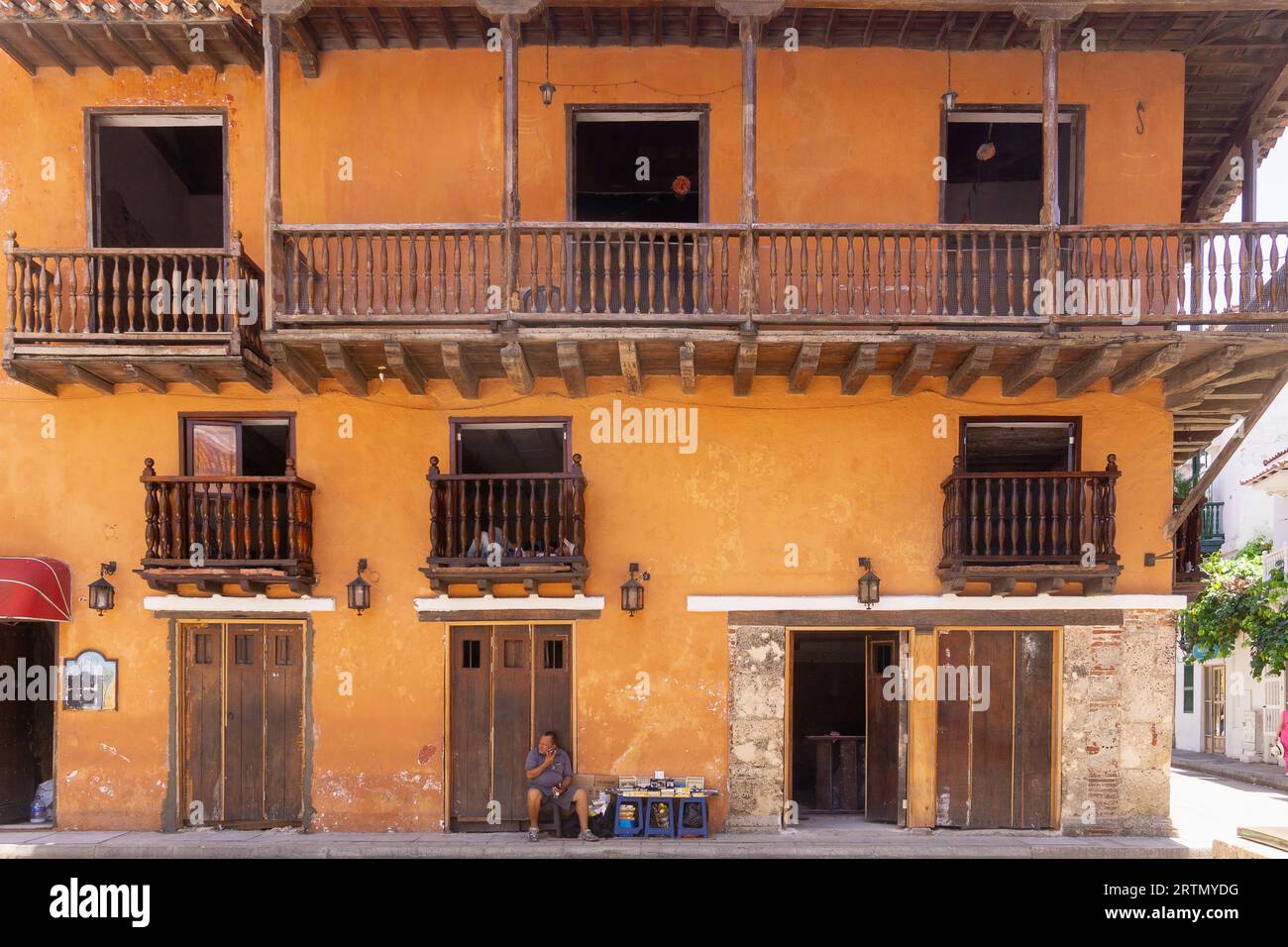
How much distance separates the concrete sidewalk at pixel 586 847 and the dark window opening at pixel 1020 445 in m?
4.16

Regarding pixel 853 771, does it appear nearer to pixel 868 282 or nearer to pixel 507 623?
pixel 507 623

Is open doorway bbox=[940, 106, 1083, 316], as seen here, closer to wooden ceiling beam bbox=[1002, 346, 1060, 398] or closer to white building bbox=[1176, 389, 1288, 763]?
wooden ceiling beam bbox=[1002, 346, 1060, 398]

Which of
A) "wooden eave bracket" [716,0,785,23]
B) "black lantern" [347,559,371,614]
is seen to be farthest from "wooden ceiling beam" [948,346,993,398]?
"black lantern" [347,559,371,614]

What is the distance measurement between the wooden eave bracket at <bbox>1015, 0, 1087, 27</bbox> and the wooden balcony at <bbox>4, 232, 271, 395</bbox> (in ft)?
28.4

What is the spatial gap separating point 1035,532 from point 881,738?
3029 mm

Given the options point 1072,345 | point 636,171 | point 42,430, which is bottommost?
point 42,430

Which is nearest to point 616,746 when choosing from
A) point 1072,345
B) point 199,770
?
point 199,770

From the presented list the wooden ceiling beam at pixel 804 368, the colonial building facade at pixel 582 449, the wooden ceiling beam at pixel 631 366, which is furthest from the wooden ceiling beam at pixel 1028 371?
the wooden ceiling beam at pixel 631 366

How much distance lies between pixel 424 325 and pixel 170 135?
16.3ft

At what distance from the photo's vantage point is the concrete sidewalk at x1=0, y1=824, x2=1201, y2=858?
960cm

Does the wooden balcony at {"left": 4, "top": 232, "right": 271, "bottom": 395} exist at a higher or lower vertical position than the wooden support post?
lower

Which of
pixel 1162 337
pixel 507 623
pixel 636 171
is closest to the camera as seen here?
pixel 1162 337

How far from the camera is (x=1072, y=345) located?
370 inches

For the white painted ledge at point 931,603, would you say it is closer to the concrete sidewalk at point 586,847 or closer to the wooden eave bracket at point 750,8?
the concrete sidewalk at point 586,847
